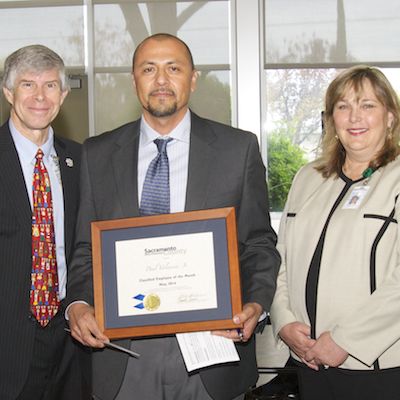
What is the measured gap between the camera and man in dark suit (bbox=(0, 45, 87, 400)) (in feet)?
9.73

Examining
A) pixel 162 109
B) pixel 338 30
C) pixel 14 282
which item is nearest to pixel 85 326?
pixel 14 282

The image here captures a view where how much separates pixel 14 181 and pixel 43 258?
1.12 ft

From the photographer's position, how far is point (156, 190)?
274 centimetres

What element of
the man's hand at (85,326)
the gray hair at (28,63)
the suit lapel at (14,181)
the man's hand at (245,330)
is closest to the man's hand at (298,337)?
the man's hand at (245,330)

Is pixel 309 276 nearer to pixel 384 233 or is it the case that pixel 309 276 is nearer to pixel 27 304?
pixel 384 233

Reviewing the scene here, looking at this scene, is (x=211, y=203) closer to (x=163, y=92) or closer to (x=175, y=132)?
(x=175, y=132)

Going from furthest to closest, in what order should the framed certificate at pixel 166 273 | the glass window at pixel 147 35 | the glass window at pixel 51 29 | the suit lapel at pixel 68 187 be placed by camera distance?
the glass window at pixel 51 29, the glass window at pixel 147 35, the suit lapel at pixel 68 187, the framed certificate at pixel 166 273

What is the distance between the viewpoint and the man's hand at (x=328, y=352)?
268 centimetres

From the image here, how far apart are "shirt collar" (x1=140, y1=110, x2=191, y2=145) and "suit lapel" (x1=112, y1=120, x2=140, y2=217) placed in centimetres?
4

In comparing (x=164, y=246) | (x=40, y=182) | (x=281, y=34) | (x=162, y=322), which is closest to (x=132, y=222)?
(x=164, y=246)

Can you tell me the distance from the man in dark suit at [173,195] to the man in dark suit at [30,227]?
303 millimetres

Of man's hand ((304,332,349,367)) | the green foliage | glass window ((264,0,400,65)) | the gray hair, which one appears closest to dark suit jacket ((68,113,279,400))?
man's hand ((304,332,349,367))

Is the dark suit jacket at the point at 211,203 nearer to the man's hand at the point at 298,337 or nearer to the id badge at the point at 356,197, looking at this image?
the man's hand at the point at 298,337

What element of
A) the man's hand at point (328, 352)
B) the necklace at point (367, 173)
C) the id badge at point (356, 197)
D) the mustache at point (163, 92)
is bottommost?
the man's hand at point (328, 352)
